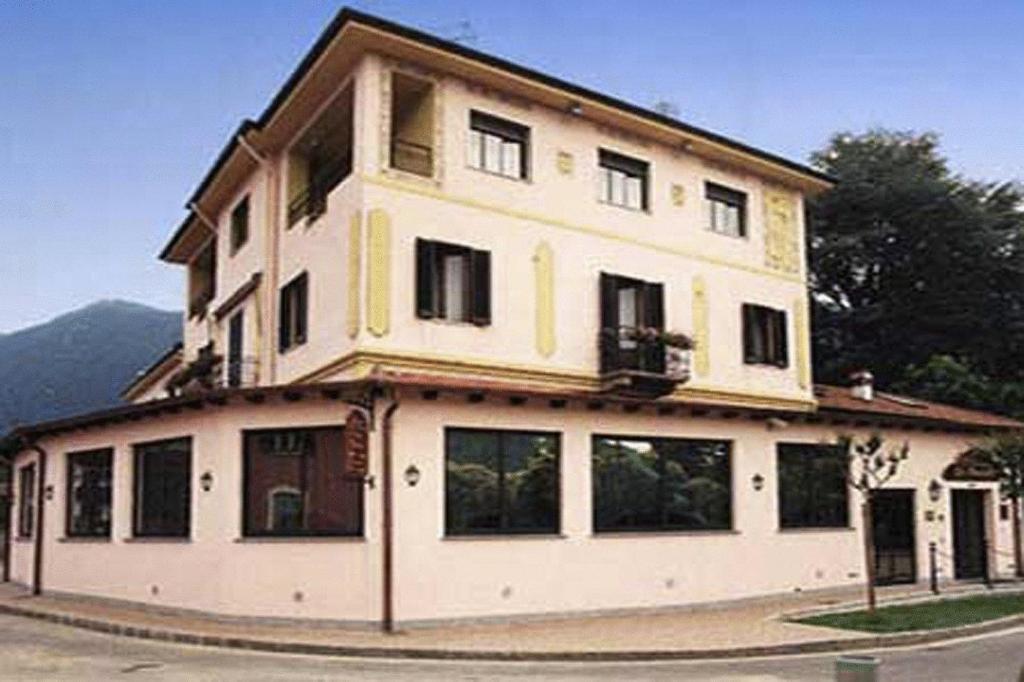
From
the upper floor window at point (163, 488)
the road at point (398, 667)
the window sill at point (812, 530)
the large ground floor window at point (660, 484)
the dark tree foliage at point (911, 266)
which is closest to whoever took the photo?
the road at point (398, 667)

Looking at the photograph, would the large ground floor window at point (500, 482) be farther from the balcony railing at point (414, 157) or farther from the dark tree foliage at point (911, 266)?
the dark tree foliage at point (911, 266)

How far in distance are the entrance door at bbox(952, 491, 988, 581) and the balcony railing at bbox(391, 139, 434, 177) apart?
16.0 m

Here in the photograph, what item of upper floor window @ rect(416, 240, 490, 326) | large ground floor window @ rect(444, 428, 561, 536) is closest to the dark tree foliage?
upper floor window @ rect(416, 240, 490, 326)

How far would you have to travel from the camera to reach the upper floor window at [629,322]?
75.8ft

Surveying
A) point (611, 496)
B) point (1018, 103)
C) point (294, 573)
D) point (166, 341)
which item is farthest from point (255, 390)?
point (166, 341)

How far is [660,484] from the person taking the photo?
21.4 metres

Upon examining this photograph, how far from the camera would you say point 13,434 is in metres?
25.5

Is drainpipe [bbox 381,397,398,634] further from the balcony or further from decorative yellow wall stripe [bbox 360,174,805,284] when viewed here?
the balcony

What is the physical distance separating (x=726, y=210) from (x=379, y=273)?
10435 mm

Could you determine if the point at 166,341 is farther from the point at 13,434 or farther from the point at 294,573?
the point at 294,573

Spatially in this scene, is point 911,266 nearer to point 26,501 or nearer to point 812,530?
point 812,530

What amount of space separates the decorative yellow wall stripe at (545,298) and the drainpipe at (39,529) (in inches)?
448

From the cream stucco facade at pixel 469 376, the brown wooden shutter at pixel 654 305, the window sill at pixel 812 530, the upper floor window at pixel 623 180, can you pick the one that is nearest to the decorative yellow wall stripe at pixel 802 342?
the cream stucco facade at pixel 469 376

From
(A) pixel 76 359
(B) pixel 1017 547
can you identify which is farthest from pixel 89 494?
(A) pixel 76 359
